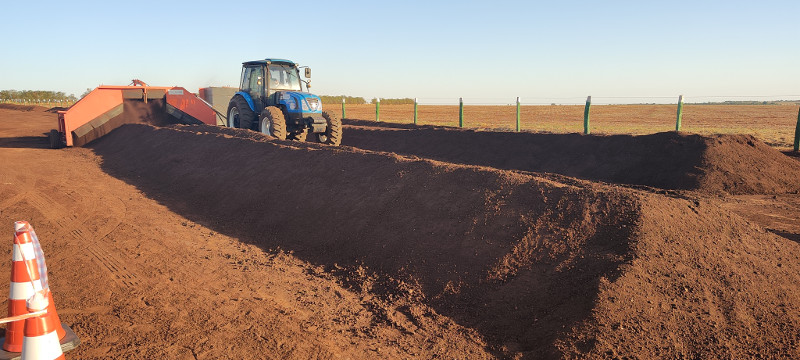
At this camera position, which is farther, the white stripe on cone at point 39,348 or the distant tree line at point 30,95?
the distant tree line at point 30,95

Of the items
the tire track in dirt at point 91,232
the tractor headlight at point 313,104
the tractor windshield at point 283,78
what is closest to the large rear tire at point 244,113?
the tractor windshield at point 283,78

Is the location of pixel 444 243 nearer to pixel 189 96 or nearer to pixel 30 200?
pixel 30 200

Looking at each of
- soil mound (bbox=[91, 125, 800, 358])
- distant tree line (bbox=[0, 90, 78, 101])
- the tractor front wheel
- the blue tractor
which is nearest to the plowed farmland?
soil mound (bbox=[91, 125, 800, 358])

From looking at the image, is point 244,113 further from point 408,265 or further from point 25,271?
point 25,271

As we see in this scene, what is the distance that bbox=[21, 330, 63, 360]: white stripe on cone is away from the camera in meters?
2.85

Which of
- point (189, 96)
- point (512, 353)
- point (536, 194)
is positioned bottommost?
point (512, 353)

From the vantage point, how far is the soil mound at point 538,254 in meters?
3.80

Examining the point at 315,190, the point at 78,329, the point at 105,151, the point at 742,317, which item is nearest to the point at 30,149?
the point at 105,151

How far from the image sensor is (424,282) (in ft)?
16.3

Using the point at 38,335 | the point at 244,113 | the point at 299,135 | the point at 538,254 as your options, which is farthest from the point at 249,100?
the point at 38,335

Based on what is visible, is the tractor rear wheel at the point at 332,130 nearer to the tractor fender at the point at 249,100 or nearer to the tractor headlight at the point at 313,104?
the tractor headlight at the point at 313,104

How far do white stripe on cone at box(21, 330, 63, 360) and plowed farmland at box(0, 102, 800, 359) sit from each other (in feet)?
1.81

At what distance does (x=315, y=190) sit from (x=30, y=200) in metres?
4.88

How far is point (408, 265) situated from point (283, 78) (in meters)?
10.0
